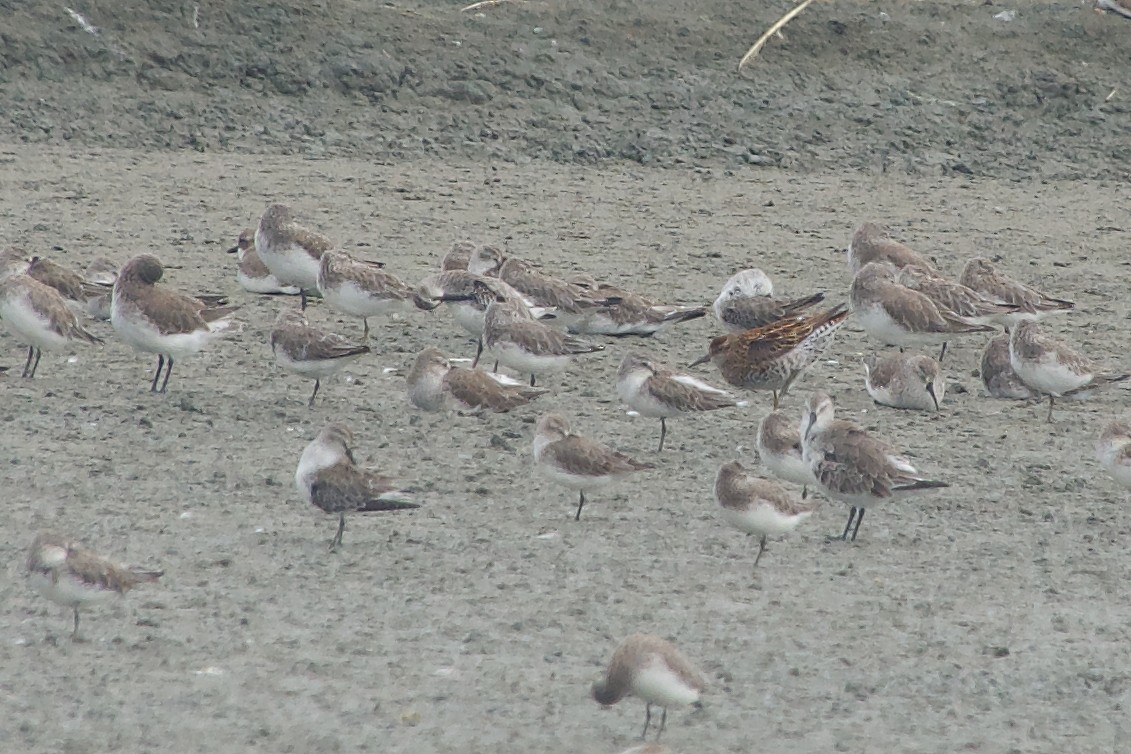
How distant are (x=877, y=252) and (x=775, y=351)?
10.4 ft

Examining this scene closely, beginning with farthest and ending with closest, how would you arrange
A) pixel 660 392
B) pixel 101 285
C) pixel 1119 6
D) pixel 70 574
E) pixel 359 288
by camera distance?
pixel 1119 6 < pixel 101 285 < pixel 359 288 < pixel 660 392 < pixel 70 574

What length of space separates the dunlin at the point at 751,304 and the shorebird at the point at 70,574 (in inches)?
239

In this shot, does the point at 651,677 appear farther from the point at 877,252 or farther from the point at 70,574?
the point at 877,252

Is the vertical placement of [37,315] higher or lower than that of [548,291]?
lower

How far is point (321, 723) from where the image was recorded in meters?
6.83

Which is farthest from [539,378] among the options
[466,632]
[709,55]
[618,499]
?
[709,55]

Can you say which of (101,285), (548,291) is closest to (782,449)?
(548,291)

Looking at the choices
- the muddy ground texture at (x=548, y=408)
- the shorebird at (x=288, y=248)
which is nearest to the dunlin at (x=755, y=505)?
the muddy ground texture at (x=548, y=408)

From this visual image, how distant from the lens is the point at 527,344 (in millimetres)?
11586

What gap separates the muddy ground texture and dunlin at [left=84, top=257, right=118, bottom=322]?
27 centimetres

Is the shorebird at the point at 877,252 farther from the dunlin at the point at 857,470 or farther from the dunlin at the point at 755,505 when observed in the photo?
the dunlin at the point at 755,505

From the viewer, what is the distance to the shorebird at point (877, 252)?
14.2m

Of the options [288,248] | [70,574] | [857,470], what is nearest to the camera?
[70,574]

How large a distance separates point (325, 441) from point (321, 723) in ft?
7.74
